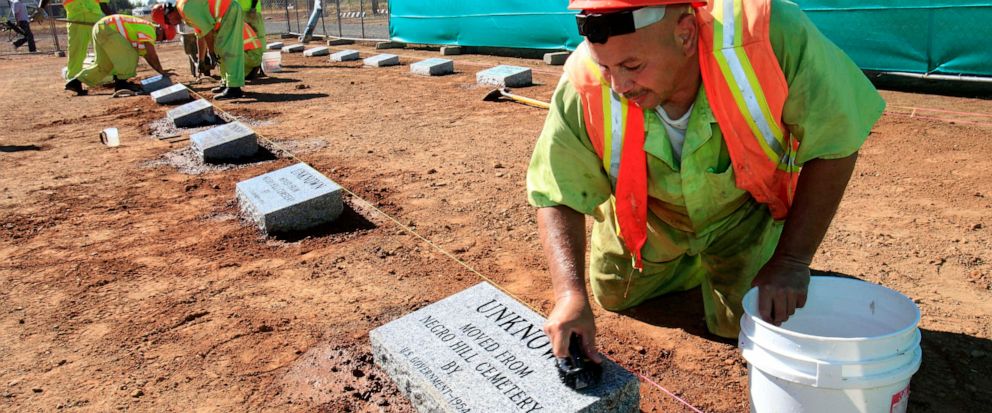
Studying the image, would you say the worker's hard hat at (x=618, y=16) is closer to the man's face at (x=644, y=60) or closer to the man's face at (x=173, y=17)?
the man's face at (x=644, y=60)

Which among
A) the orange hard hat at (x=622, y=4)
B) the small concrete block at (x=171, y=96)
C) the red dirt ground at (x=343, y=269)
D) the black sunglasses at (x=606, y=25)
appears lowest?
the red dirt ground at (x=343, y=269)

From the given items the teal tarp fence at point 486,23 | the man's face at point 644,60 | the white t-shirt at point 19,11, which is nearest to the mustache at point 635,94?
the man's face at point 644,60

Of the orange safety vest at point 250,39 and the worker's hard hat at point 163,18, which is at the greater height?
the worker's hard hat at point 163,18

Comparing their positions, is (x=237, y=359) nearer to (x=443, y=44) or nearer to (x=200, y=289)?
(x=200, y=289)

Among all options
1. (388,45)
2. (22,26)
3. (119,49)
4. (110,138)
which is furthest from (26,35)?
(110,138)

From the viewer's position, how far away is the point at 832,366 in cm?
172

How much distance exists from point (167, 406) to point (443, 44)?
12.5 m

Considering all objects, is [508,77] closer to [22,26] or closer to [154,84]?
[154,84]

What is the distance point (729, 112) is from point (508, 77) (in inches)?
274

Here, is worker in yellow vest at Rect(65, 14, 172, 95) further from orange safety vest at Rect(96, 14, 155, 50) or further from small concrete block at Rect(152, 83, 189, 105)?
small concrete block at Rect(152, 83, 189, 105)

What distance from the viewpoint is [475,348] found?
98.2 inches

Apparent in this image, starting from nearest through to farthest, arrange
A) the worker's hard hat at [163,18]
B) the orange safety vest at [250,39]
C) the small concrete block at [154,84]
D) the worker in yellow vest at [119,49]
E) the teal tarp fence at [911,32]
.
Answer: the teal tarp fence at [911,32] → the worker's hard hat at [163,18] → the worker in yellow vest at [119,49] → the small concrete block at [154,84] → the orange safety vest at [250,39]

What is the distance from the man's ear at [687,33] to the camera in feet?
6.96

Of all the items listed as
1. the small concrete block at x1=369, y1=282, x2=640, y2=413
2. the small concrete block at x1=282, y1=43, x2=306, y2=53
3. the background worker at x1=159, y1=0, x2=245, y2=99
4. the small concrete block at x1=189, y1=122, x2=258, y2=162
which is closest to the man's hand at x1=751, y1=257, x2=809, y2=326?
A: the small concrete block at x1=369, y1=282, x2=640, y2=413
